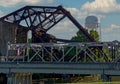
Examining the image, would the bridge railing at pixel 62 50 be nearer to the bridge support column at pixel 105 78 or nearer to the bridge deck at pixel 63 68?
the bridge deck at pixel 63 68

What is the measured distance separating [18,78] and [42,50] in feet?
47.8

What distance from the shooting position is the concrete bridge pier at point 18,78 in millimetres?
93938

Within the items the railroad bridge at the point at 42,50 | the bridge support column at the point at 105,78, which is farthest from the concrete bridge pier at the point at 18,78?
the bridge support column at the point at 105,78

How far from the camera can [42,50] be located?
4427 inches

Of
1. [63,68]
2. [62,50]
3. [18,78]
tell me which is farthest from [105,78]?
[62,50]

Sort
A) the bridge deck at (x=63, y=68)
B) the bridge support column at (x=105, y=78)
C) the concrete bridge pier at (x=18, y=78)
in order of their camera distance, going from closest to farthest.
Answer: the bridge support column at (x=105, y=78)
the bridge deck at (x=63, y=68)
the concrete bridge pier at (x=18, y=78)

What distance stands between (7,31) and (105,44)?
33.1 metres

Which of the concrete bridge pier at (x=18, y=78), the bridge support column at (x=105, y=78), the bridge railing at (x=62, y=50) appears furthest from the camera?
the bridge railing at (x=62, y=50)

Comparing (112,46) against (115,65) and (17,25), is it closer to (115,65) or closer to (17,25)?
(115,65)

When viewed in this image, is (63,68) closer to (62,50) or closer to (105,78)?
(105,78)

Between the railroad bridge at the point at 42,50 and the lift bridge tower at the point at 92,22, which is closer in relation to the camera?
the railroad bridge at the point at 42,50

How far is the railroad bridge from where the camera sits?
8931cm

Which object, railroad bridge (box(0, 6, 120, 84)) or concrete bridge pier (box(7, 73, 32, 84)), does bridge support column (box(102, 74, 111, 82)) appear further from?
concrete bridge pier (box(7, 73, 32, 84))

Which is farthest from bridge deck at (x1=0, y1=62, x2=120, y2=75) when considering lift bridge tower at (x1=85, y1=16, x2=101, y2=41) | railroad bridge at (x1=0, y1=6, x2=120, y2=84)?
lift bridge tower at (x1=85, y1=16, x2=101, y2=41)
